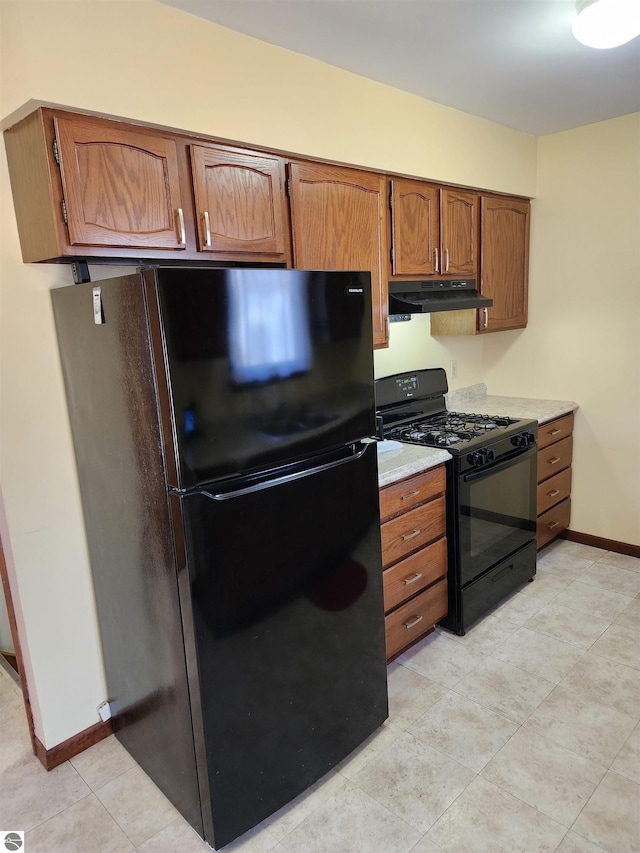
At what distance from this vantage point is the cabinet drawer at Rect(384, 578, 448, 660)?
2400mm

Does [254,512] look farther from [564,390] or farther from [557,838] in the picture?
[564,390]

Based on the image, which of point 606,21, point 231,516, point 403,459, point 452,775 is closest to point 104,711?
point 231,516

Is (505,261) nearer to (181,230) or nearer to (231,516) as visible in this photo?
(181,230)

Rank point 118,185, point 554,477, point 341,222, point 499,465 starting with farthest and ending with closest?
point 554,477, point 499,465, point 341,222, point 118,185

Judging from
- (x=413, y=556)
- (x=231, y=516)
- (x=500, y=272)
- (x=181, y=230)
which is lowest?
(x=413, y=556)

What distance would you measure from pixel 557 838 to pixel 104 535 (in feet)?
5.76

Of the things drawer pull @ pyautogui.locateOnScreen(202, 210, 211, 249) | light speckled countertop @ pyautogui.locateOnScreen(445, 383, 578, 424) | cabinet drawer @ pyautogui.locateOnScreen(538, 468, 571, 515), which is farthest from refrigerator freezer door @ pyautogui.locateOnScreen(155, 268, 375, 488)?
cabinet drawer @ pyautogui.locateOnScreen(538, 468, 571, 515)

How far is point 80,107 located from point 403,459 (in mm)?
1742

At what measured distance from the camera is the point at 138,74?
1643mm

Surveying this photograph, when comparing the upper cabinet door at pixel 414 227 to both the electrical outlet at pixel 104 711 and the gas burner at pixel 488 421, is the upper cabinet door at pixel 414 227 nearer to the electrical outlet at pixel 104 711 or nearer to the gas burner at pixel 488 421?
the gas burner at pixel 488 421

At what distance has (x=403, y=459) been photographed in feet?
8.03

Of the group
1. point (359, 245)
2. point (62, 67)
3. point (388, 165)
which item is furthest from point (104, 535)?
point (388, 165)

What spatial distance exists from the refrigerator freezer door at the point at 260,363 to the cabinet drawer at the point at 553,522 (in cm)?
206

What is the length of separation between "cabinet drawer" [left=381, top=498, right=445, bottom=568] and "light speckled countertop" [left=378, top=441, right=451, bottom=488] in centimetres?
19
